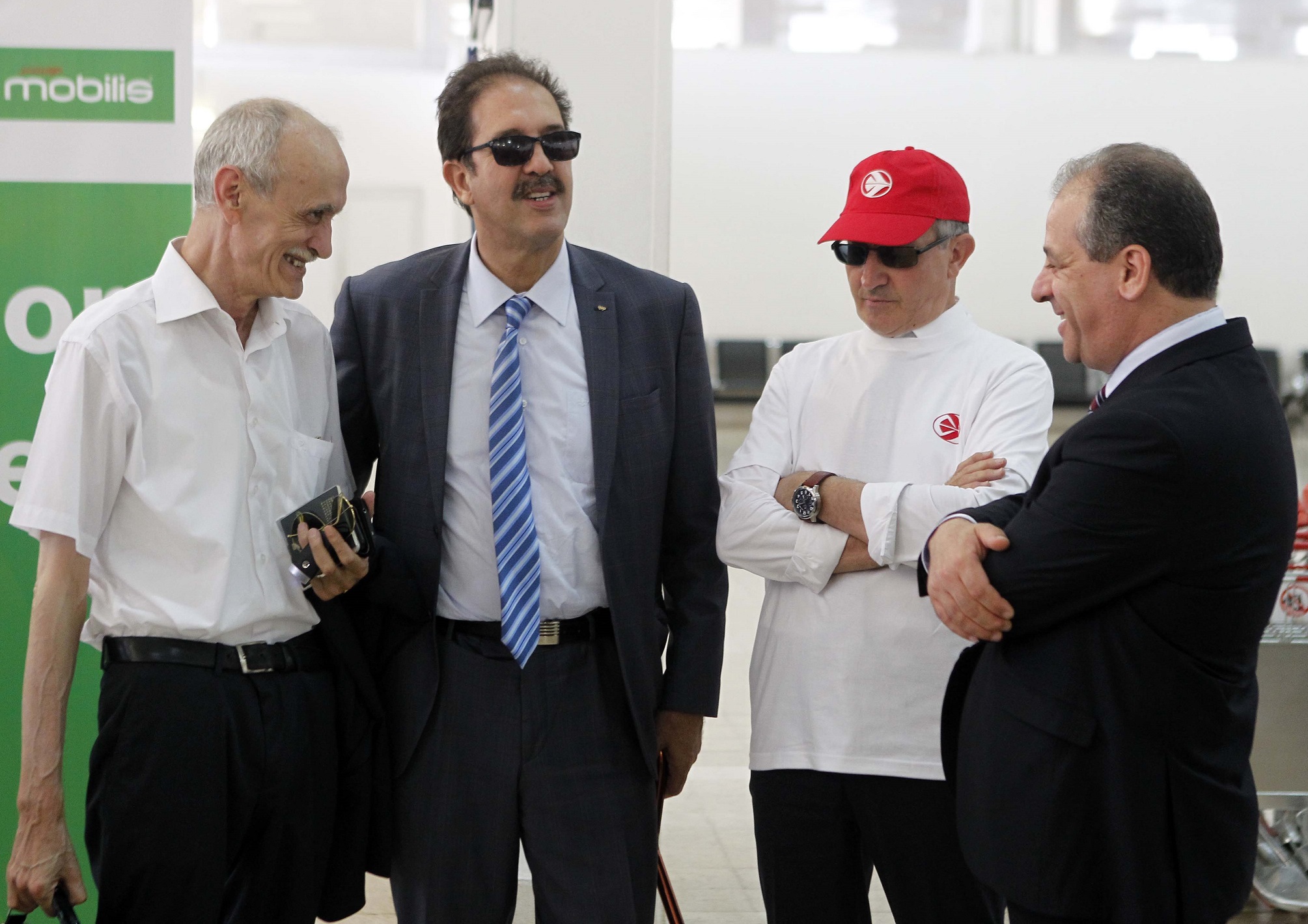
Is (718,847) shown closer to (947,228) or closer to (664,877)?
(664,877)

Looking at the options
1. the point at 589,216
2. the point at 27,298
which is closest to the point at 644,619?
the point at 589,216

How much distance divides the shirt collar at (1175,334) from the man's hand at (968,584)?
0.32m

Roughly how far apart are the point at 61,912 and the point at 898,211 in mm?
1869

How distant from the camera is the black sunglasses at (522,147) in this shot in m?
2.31

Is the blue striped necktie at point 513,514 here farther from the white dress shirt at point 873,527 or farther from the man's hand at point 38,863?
the man's hand at point 38,863

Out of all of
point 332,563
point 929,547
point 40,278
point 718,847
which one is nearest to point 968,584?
point 929,547

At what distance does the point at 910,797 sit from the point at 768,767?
0.27 meters

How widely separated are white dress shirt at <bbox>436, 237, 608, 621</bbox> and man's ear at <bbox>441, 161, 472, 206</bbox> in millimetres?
155

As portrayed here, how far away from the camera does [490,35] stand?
3699 mm

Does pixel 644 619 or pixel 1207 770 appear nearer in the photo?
pixel 1207 770

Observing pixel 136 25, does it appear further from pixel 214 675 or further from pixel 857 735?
pixel 857 735

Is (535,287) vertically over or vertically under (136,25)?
under

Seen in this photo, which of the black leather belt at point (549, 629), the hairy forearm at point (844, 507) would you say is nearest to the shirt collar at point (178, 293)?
the black leather belt at point (549, 629)

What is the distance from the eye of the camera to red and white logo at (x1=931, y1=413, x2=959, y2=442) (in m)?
2.42
